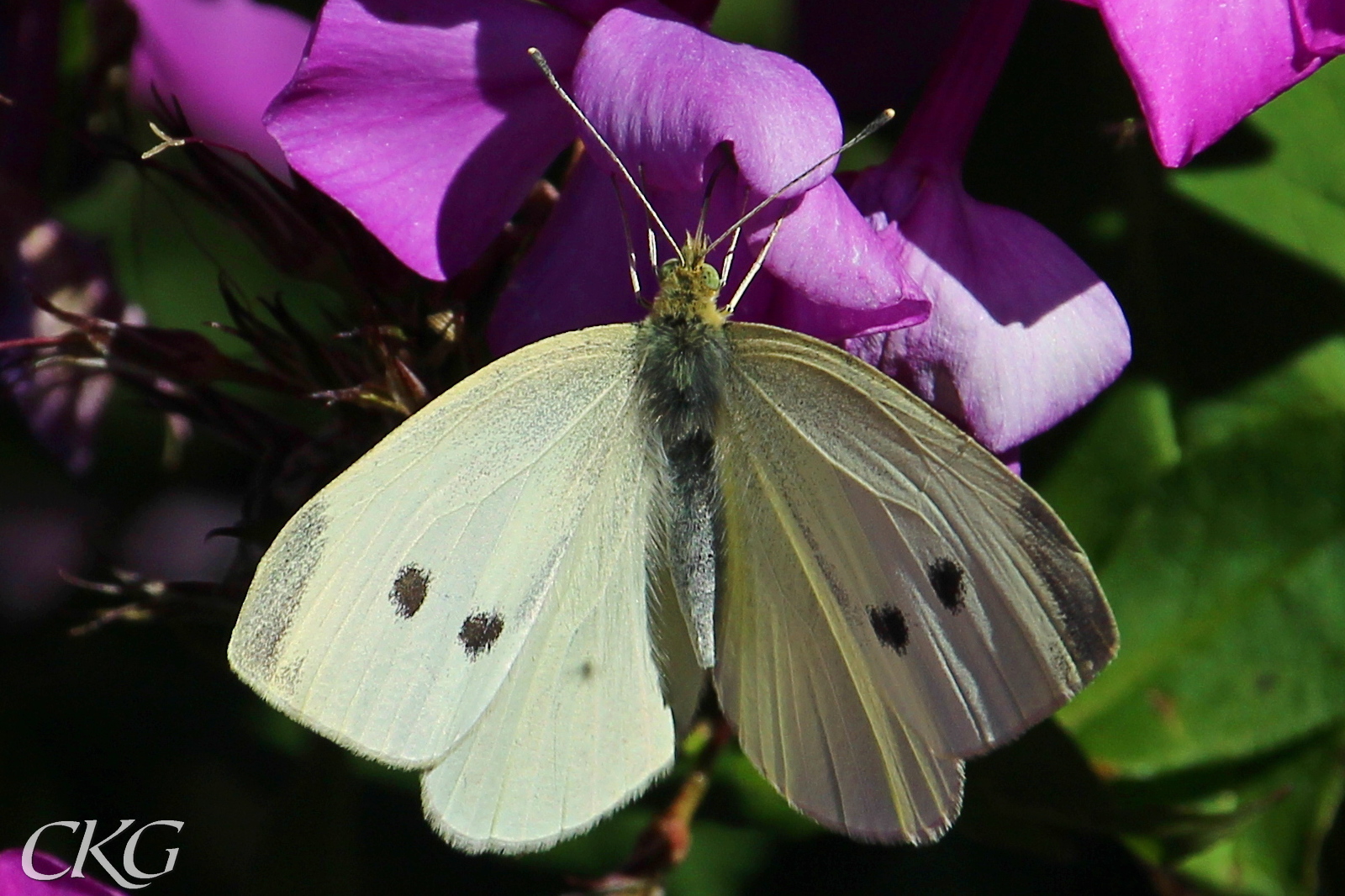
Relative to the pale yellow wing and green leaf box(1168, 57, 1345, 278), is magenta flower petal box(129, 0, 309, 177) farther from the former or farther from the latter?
green leaf box(1168, 57, 1345, 278)

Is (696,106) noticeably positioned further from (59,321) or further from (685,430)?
(59,321)

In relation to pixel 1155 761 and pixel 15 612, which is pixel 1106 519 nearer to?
pixel 1155 761

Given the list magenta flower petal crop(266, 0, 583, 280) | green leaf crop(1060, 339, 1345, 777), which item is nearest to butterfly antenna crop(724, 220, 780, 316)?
magenta flower petal crop(266, 0, 583, 280)

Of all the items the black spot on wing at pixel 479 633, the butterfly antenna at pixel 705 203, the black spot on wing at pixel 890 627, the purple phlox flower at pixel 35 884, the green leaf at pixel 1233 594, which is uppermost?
the butterfly antenna at pixel 705 203

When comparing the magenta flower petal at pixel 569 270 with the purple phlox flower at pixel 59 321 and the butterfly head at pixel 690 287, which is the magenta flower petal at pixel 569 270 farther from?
the purple phlox flower at pixel 59 321

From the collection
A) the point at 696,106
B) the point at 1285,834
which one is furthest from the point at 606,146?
the point at 1285,834

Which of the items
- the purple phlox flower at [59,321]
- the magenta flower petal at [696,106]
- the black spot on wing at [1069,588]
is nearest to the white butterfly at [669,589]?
the black spot on wing at [1069,588]
